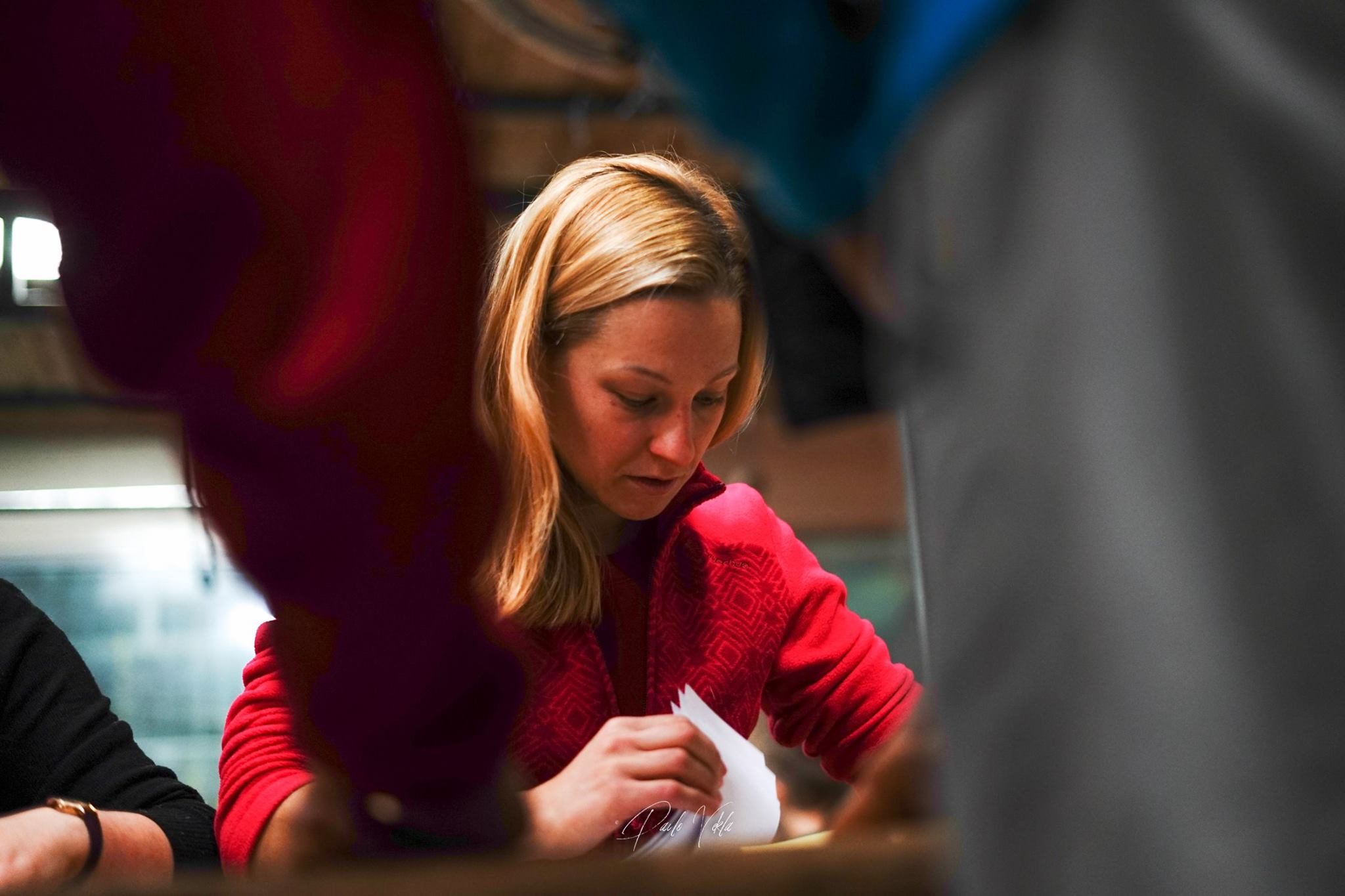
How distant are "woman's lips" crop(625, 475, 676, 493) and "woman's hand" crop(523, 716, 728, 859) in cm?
15

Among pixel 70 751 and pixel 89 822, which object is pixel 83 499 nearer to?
pixel 70 751

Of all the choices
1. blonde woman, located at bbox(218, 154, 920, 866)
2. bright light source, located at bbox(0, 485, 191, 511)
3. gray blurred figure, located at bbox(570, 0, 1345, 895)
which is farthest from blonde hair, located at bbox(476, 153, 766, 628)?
bright light source, located at bbox(0, 485, 191, 511)

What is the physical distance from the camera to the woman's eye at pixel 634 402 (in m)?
0.74

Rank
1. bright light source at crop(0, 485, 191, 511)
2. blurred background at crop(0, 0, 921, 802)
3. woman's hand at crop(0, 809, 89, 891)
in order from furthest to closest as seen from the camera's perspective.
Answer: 1. bright light source at crop(0, 485, 191, 511)
2. woman's hand at crop(0, 809, 89, 891)
3. blurred background at crop(0, 0, 921, 802)

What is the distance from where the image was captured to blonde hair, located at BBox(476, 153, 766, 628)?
704 millimetres

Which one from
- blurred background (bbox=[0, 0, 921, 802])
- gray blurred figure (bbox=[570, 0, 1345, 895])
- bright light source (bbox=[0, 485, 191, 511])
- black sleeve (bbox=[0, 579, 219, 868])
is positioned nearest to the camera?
gray blurred figure (bbox=[570, 0, 1345, 895])

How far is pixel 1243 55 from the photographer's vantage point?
276 millimetres

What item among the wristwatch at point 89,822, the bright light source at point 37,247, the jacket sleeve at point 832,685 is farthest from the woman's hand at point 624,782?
the bright light source at point 37,247

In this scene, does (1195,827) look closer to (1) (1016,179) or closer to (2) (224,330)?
(1) (1016,179)

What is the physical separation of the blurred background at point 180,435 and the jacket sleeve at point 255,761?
25mm

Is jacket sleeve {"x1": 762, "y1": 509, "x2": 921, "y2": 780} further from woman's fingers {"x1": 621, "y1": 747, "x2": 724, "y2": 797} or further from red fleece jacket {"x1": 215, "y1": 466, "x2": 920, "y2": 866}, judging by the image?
woman's fingers {"x1": 621, "y1": 747, "x2": 724, "y2": 797}

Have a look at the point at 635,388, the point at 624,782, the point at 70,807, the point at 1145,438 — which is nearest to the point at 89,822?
the point at 70,807

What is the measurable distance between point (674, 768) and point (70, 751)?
0.40 metres

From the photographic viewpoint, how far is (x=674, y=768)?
667mm
